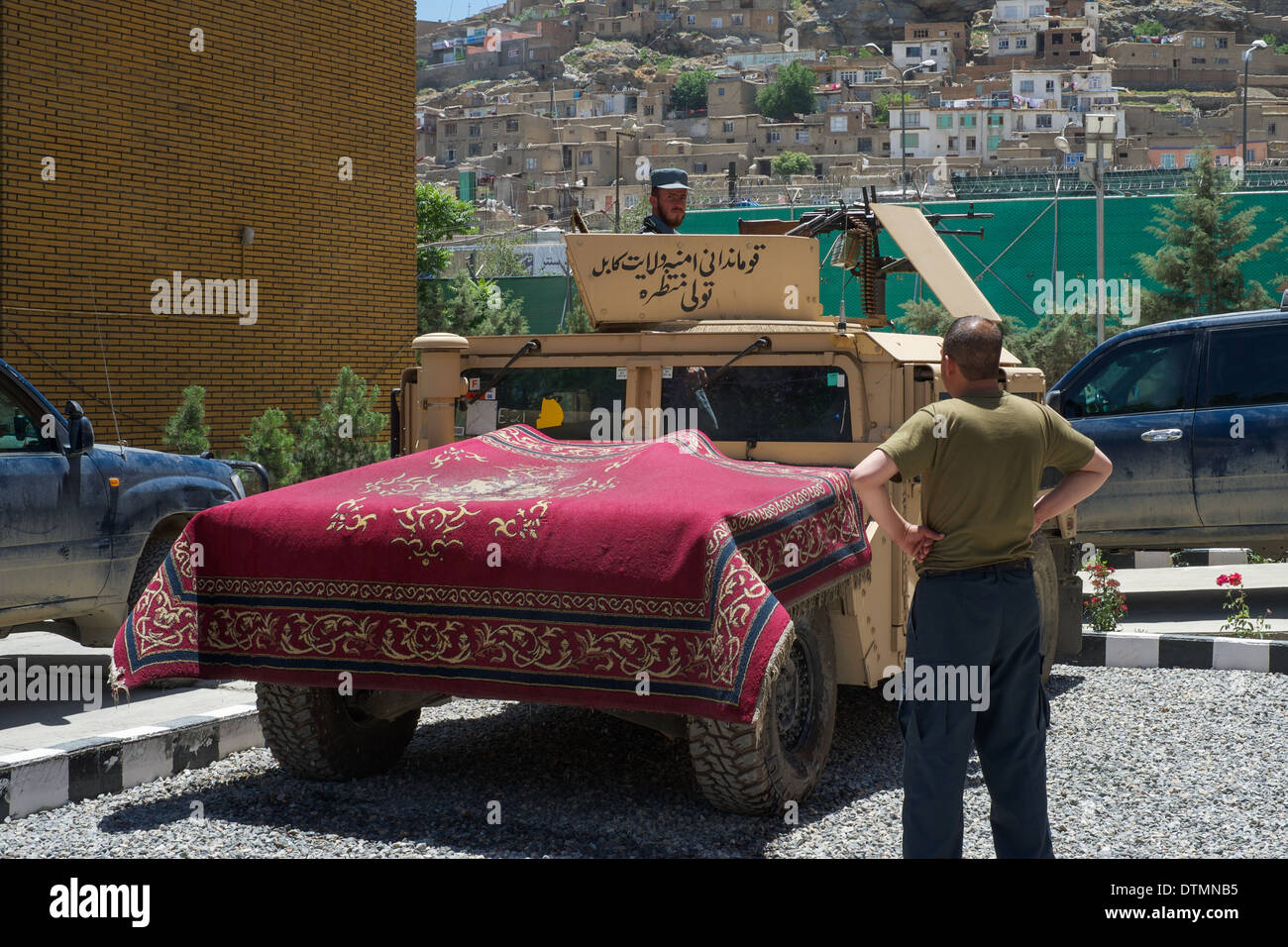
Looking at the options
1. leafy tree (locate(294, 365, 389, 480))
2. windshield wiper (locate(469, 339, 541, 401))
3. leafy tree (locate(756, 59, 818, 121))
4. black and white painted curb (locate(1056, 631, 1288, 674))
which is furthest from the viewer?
leafy tree (locate(756, 59, 818, 121))

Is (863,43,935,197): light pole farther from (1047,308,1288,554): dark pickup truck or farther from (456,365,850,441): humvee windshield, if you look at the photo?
(456,365,850,441): humvee windshield

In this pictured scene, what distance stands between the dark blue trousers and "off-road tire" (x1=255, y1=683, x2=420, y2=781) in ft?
8.11

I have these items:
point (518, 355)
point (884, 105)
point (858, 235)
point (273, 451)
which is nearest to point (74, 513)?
point (518, 355)

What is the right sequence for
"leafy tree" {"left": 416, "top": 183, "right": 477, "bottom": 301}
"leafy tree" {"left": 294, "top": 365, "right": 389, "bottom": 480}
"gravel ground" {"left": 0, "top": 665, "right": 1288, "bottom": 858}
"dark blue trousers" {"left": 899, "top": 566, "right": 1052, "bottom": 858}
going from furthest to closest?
"leafy tree" {"left": 416, "top": 183, "right": 477, "bottom": 301} → "leafy tree" {"left": 294, "top": 365, "right": 389, "bottom": 480} → "gravel ground" {"left": 0, "top": 665, "right": 1288, "bottom": 858} → "dark blue trousers" {"left": 899, "top": 566, "right": 1052, "bottom": 858}

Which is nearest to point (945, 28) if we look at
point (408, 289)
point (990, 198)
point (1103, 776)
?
point (990, 198)

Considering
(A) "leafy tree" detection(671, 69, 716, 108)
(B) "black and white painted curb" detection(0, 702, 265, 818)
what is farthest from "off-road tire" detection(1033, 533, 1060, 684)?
(A) "leafy tree" detection(671, 69, 716, 108)

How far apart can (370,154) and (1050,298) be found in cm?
2007

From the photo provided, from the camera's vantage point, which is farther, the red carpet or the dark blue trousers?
the red carpet

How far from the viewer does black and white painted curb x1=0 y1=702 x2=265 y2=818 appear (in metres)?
5.42

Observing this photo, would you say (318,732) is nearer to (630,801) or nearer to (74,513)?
(630,801)

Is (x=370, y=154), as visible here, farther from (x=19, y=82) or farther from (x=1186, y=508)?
(x=1186, y=508)

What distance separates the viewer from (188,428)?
13.8 metres

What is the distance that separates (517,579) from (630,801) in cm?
118

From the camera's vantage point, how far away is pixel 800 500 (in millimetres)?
5281
